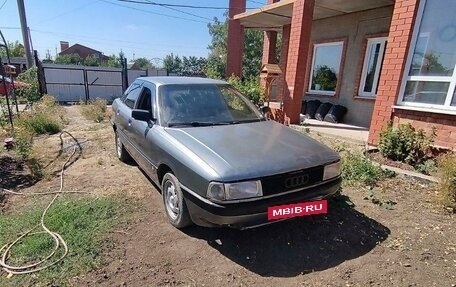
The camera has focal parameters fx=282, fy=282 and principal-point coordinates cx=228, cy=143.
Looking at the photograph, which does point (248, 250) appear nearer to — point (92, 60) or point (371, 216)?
point (371, 216)

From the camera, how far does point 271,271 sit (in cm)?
253

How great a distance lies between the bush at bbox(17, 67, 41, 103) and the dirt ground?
13647 millimetres

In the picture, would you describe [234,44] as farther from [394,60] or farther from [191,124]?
[191,124]

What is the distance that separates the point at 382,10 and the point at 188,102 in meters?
6.82

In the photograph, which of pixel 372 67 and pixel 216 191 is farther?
pixel 372 67

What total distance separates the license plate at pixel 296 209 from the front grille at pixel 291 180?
0.15 metres

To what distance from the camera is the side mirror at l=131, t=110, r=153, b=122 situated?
3496 mm

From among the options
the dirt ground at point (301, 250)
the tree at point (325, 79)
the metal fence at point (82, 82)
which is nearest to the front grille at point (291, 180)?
the dirt ground at point (301, 250)

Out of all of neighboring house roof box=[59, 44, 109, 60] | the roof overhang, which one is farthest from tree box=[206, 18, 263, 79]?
neighboring house roof box=[59, 44, 109, 60]

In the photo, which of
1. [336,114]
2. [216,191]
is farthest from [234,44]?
[216,191]

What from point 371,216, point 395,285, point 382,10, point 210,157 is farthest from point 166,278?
point 382,10

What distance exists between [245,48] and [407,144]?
28.0 meters

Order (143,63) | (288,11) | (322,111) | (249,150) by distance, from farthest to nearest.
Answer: (143,63), (322,111), (288,11), (249,150)

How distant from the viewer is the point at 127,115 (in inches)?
180
